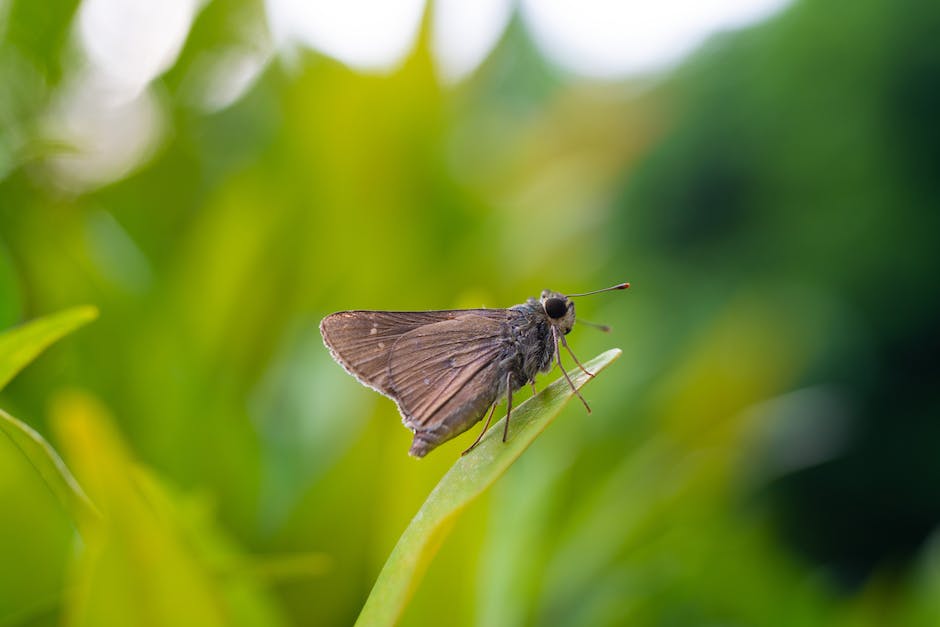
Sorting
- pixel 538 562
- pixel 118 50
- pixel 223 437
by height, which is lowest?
pixel 538 562

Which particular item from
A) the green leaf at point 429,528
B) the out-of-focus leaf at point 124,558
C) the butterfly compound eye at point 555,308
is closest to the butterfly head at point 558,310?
the butterfly compound eye at point 555,308

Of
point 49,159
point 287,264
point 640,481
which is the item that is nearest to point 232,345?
point 287,264

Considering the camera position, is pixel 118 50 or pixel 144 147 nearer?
pixel 118 50

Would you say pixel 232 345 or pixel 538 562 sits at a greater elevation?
pixel 232 345

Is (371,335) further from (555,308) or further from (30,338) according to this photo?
(30,338)

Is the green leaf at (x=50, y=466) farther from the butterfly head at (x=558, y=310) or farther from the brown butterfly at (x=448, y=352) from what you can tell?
the butterfly head at (x=558, y=310)

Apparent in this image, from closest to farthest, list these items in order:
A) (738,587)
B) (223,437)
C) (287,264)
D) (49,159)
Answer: (223,437)
(49,159)
(287,264)
(738,587)

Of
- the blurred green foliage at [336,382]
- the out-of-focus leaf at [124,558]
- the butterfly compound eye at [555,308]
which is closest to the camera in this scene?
the out-of-focus leaf at [124,558]

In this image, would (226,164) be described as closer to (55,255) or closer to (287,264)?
(287,264)
